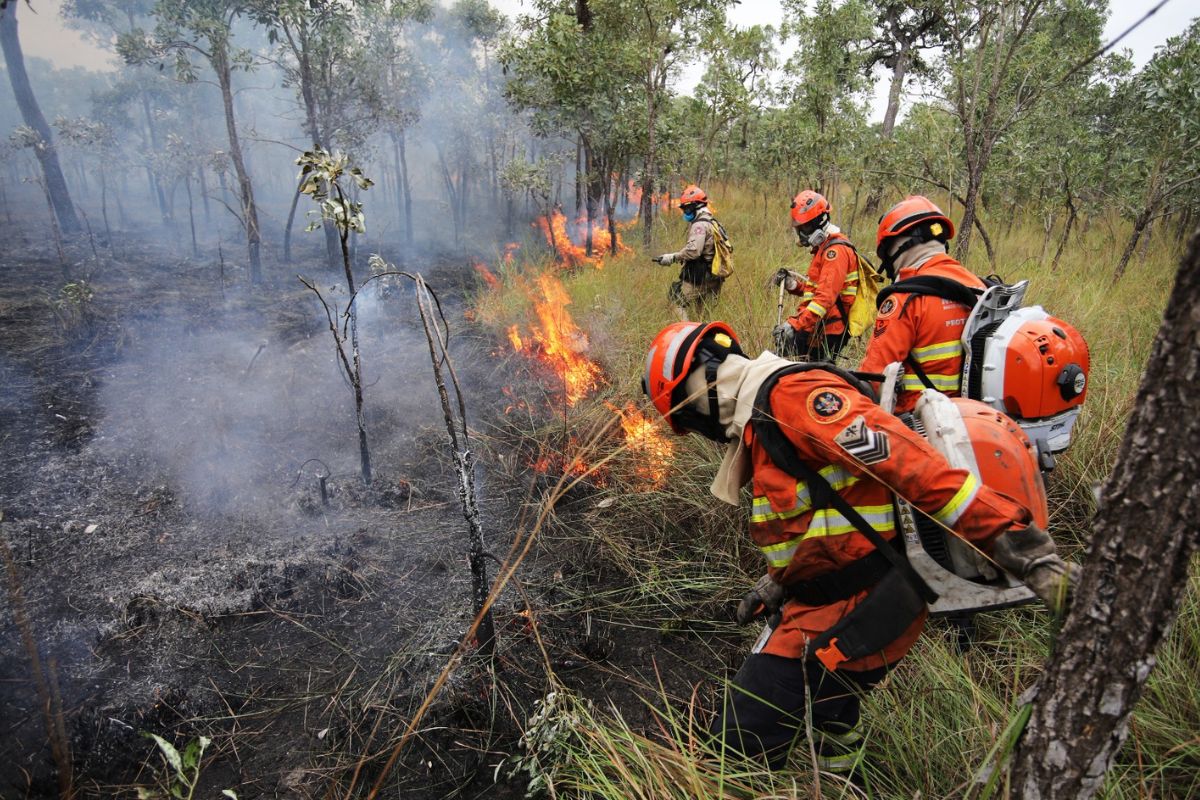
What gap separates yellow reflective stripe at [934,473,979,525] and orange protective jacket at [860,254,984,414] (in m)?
1.50

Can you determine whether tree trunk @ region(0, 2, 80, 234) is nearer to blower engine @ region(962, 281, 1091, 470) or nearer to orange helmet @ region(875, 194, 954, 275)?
orange helmet @ region(875, 194, 954, 275)

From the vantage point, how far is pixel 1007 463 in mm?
1679

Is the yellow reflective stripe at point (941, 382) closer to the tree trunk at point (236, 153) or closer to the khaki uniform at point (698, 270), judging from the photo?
the khaki uniform at point (698, 270)

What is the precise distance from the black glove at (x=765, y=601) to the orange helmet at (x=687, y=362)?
2.33 feet

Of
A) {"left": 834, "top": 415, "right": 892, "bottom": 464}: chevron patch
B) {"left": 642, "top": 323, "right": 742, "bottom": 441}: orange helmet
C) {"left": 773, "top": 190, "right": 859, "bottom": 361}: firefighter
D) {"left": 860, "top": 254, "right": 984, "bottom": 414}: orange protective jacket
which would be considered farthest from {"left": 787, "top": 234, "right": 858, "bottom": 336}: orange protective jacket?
{"left": 834, "top": 415, "right": 892, "bottom": 464}: chevron patch

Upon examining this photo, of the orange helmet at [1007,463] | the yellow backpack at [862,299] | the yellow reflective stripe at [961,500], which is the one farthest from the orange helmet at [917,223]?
the yellow reflective stripe at [961,500]

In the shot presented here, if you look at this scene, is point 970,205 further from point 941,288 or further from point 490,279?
point 490,279

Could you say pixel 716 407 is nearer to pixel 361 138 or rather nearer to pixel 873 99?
pixel 873 99

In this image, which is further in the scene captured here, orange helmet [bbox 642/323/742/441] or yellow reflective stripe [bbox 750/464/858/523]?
orange helmet [bbox 642/323/742/441]

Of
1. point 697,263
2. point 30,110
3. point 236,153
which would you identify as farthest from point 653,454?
point 30,110

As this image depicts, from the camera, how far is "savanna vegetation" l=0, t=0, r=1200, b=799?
7.43ft

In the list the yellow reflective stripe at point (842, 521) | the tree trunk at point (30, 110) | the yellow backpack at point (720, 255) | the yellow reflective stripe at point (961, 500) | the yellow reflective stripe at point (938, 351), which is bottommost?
the yellow reflective stripe at point (842, 521)

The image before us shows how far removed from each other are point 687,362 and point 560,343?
4560 millimetres

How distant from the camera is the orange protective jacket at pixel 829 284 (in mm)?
4535
